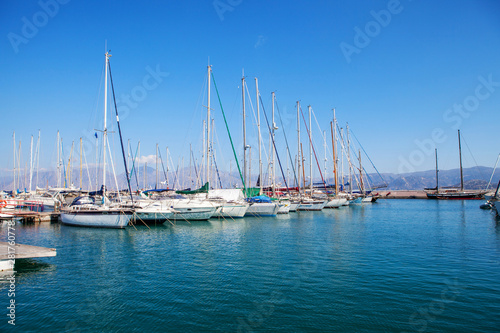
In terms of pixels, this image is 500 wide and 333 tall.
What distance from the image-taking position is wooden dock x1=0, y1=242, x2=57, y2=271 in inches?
636

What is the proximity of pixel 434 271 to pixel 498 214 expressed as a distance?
33215 mm

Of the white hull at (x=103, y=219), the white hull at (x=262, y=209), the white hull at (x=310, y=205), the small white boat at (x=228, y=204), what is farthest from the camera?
the white hull at (x=310, y=205)

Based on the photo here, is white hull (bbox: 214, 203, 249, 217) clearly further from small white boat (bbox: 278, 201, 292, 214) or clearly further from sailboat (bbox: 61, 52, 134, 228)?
sailboat (bbox: 61, 52, 134, 228)

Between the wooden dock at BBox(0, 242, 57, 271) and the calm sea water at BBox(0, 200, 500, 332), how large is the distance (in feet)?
2.74

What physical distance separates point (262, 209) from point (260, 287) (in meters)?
32.5

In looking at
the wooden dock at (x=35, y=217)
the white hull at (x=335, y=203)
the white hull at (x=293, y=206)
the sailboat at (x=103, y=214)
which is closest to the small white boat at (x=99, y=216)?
the sailboat at (x=103, y=214)

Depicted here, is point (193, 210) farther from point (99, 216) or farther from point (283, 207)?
point (283, 207)

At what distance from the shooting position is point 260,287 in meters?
13.9

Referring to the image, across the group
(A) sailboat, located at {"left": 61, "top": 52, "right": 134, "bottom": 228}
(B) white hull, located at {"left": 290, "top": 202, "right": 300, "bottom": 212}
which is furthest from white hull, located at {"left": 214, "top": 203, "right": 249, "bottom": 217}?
(B) white hull, located at {"left": 290, "top": 202, "right": 300, "bottom": 212}

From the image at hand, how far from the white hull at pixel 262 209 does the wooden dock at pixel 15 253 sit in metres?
31.5

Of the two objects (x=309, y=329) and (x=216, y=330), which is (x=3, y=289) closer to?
(x=216, y=330)

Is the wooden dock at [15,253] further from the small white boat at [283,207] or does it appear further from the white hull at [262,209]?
the small white boat at [283,207]

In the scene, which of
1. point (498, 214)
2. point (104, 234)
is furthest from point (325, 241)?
point (498, 214)

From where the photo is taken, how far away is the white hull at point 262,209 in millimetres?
46344
